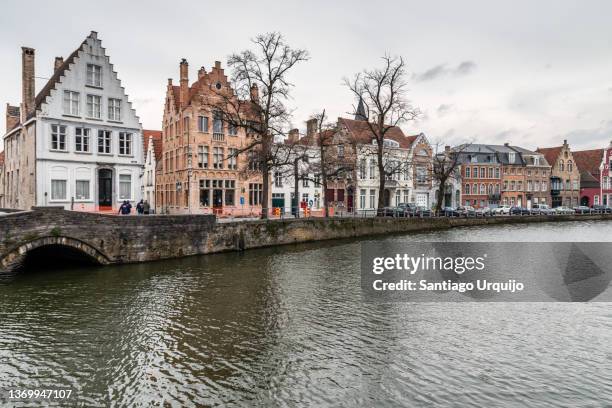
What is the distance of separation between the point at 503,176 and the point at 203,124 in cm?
5699

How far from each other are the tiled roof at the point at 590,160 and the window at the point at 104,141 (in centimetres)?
9020

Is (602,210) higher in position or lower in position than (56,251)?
higher

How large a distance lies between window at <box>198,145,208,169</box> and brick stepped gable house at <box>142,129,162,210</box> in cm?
1411

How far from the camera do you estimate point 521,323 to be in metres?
13.9

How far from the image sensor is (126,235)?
23.2 meters

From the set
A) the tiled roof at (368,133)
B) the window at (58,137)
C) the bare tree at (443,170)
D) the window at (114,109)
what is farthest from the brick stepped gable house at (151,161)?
the bare tree at (443,170)

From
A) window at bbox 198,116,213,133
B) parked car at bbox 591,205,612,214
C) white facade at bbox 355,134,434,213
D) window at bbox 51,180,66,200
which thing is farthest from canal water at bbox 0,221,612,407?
parked car at bbox 591,205,612,214

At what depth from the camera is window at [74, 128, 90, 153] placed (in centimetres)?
3150

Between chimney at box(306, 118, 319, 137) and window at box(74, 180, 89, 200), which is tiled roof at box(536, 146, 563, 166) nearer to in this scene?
chimney at box(306, 118, 319, 137)

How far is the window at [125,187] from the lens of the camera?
109 feet

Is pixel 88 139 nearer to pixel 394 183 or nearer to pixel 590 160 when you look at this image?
pixel 394 183

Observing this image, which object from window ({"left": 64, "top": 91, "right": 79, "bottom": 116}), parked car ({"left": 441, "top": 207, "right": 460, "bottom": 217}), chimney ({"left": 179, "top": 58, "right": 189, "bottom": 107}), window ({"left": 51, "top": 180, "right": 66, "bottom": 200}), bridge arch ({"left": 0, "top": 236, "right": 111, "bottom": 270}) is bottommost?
bridge arch ({"left": 0, "top": 236, "right": 111, "bottom": 270})

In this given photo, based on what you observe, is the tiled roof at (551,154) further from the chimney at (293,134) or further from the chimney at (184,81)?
the chimney at (184,81)

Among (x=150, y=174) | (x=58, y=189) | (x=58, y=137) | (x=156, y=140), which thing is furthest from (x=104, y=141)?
(x=150, y=174)
